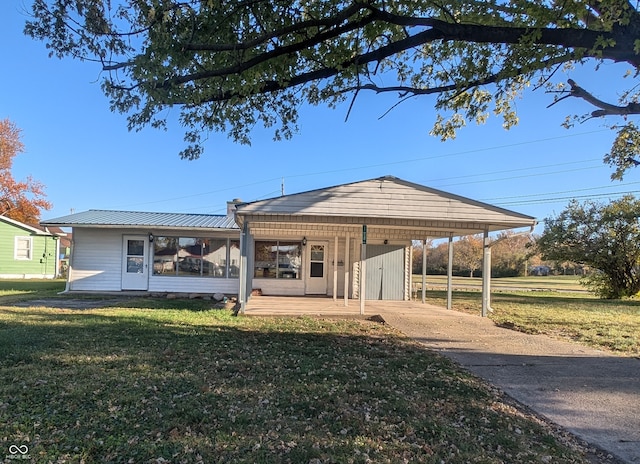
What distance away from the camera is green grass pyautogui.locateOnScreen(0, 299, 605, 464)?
335 centimetres

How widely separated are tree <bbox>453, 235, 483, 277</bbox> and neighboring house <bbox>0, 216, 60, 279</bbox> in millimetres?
42548

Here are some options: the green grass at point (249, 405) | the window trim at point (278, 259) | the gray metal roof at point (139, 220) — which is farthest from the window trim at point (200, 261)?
the green grass at point (249, 405)

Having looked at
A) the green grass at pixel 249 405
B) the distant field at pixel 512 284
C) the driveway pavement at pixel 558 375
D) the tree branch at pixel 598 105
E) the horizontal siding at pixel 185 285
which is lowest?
the distant field at pixel 512 284

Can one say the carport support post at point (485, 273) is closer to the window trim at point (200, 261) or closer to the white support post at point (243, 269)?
the white support post at point (243, 269)

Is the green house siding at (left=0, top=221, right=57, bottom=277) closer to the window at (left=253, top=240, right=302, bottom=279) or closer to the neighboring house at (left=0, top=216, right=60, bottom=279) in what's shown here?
the neighboring house at (left=0, top=216, right=60, bottom=279)

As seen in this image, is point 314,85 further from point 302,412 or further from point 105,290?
point 105,290

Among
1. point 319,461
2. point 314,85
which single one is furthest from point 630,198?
point 319,461

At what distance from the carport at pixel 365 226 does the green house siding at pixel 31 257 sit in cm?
1829

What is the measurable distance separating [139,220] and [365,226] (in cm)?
935

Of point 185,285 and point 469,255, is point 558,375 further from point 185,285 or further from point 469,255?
point 469,255

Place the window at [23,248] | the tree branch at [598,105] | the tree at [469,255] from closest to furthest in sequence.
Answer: the tree branch at [598,105] → the window at [23,248] → the tree at [469,255]

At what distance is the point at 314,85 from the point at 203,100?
248 centimetres

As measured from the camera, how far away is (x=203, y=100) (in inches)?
241

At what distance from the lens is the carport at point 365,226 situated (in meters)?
11.2
